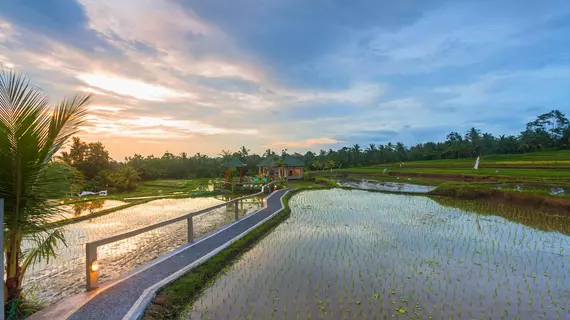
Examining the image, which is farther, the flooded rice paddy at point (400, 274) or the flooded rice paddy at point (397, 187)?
the flooded rice paddy at point (397, 187)

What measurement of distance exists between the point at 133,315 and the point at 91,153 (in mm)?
36389

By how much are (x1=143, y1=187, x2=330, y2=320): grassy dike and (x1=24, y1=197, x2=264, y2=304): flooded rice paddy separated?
163 cm

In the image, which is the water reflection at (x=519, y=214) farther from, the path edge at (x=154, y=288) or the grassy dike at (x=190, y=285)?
the path edge at (x=154, y=288)

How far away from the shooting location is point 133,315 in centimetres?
382

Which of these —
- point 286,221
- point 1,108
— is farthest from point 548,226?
point 1,108

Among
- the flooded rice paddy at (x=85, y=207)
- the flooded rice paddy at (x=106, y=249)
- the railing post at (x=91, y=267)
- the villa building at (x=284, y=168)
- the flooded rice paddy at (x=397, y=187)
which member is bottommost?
the flooded rice paddy at (x=106, y=249)

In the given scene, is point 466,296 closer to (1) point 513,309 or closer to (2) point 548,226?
(1) point 513,309

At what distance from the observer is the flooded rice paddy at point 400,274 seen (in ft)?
14.6

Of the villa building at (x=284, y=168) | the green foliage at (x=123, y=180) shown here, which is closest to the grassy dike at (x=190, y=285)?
the green foliage at (x=123, y=180)

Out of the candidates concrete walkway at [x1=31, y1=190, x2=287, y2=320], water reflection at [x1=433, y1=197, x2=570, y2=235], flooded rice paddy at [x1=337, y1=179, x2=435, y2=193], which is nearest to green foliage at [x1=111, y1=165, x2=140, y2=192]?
flooded rice paddy at [x1=337, y1=179, x2=435, y2=193]

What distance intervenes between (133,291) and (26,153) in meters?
2.61

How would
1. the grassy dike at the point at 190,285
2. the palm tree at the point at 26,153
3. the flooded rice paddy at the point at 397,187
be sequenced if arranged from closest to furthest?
the palm tree at the point at 26,153 → the grassy dike at the point at 190,285 → the flooded rice paddy at the point at 397,187

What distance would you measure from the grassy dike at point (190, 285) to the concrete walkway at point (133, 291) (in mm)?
129

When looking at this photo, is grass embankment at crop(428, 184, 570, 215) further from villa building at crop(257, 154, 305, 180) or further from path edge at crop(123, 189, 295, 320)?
villa building at crop(257, 154, 305, 180)
